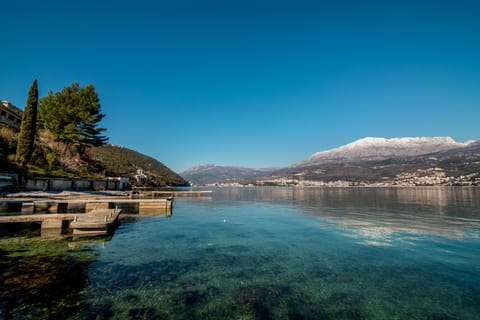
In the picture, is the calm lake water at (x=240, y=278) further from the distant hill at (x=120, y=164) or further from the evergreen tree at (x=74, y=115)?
the distant hill at (x=120, y=164)

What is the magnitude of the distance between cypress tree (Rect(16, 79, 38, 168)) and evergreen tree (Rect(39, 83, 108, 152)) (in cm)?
908

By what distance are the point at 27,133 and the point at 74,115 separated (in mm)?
13398

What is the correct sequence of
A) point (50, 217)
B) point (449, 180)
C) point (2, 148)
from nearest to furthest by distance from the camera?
point (50, 217) < point (2, 148) < point (449, 180)

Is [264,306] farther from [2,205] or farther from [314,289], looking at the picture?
[2,205]

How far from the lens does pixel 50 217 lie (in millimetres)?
17641

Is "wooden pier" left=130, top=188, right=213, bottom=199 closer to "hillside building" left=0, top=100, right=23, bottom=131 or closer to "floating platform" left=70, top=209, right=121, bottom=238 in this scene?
"floating platform" left=70, top=209, right=121, bottom=238

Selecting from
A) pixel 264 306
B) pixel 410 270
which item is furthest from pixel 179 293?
pixel 410 270

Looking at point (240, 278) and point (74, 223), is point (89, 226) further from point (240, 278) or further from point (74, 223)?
point (240, 278)

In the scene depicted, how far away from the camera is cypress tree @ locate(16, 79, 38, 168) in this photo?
1356 inches

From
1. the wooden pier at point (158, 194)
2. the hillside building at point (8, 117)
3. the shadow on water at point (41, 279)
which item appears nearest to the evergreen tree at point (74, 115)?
the hillside building at point (8, 117)

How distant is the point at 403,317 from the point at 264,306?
409 cm

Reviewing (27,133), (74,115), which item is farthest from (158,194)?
(27,133)

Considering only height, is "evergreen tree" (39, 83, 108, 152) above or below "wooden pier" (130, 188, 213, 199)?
above

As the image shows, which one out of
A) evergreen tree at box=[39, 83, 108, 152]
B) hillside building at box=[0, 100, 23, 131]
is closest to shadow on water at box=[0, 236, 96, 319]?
evergreen tree at box=[39, 83, 108, 152]
